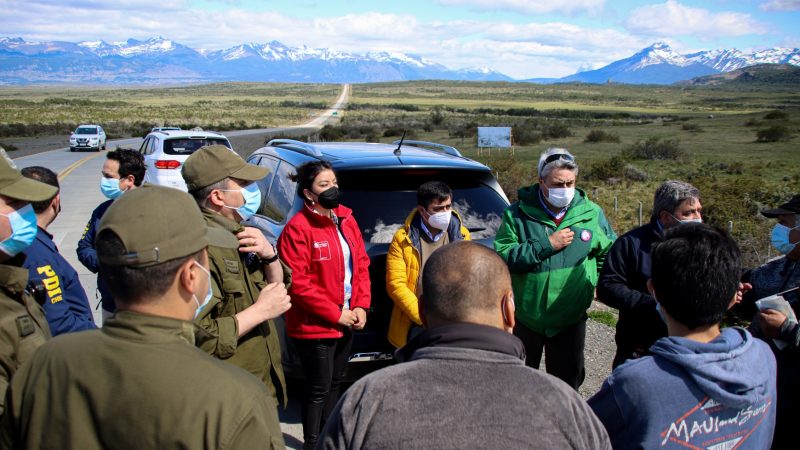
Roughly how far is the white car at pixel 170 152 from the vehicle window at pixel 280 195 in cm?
964

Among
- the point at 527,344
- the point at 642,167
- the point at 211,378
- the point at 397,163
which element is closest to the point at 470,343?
the point at 211,378

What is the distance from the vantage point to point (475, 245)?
1968mm

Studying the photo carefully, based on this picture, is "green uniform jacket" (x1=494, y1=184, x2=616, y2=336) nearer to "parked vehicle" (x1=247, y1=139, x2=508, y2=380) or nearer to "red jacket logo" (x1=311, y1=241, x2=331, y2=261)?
"parked vehicle" (x1=247, y1=139, x2=508, y2=380)

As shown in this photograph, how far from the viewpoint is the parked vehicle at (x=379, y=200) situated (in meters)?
4.26

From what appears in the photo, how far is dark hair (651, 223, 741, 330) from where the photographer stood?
219 centimetres

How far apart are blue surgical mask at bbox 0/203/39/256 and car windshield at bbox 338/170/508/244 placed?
2.15m

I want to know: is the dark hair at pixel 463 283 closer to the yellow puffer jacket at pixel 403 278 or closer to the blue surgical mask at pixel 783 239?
the yellow puffer jacket at pixel 403 278

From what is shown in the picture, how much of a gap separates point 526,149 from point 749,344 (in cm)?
3268

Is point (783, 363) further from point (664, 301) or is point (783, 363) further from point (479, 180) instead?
point (479, 180)

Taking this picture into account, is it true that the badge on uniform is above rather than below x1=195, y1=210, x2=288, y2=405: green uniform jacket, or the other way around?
above

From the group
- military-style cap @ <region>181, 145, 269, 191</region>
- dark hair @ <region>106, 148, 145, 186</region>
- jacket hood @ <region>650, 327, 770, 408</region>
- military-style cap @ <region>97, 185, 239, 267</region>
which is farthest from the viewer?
dark hair @ <region>106, 148, 145, 186</region>

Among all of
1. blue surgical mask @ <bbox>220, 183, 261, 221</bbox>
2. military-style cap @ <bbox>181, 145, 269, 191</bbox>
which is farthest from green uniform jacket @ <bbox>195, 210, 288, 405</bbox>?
blue surgical mask @ <bbox>220, 183, 261, 221</bbox>

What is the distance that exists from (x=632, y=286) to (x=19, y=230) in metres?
3.21

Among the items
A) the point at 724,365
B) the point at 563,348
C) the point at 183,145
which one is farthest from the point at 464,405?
the point at 183,145
